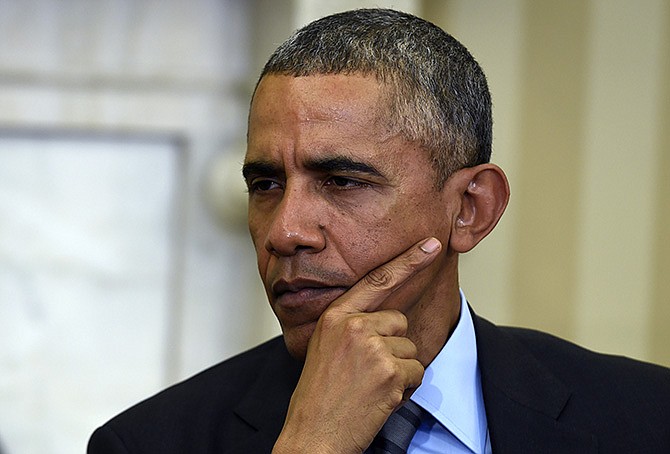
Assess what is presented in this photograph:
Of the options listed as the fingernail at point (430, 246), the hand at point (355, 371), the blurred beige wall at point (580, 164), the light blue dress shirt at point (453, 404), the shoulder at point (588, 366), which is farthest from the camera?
the blurred beige wall at point (580, 164)

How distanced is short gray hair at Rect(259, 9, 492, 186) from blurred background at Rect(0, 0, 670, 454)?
3.57 ft

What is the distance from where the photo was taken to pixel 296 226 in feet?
5.69

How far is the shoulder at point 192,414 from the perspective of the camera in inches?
77.4

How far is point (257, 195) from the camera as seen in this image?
1.88 metres

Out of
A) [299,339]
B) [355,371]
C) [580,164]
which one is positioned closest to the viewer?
[355,371]

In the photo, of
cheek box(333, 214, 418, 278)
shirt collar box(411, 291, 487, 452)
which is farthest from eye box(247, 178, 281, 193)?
shirt collar box(411, 291, 487, 452)

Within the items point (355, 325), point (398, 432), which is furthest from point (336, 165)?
point (398, 432)

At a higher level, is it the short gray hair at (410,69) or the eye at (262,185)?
the short gray hair at (410,69)

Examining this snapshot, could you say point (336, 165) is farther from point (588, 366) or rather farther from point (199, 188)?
point (199, 188)

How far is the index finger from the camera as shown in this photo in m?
1.76

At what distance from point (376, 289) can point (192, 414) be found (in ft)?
1.50

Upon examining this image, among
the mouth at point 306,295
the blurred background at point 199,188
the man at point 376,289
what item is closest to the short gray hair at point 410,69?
the man at point 376,289

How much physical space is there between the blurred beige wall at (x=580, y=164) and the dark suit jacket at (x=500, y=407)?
882 mm

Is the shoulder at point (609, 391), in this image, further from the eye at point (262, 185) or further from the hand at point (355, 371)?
the eye at point (262, 185)
